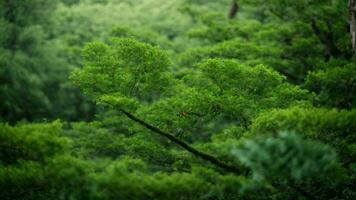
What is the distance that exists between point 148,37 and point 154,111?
4.80 meters

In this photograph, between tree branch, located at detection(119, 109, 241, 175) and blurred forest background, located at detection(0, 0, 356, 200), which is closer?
blurred forest background, located at detection(0, 0, 356, 200)

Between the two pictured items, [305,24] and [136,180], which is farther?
[305,24]

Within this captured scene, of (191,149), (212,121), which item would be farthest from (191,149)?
(212,121)

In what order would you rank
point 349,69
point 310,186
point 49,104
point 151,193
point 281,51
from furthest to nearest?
point 49,104
point 281,51
point 349,69
point 310,186
point 151,193

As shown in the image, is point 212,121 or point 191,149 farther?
point 212,121

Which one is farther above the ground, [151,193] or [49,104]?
[151,193]

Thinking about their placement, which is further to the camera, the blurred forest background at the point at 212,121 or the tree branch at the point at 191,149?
the tree branch at the point at 191,149

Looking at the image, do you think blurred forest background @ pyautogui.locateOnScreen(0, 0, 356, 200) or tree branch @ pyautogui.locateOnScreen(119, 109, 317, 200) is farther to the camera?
tree branch @ pyautogui.locateOnScreen(119, 109, 317, 200)

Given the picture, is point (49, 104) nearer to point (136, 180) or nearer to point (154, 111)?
point (154, 111)

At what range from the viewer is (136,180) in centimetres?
360

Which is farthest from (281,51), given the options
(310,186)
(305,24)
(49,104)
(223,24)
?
(49,104)

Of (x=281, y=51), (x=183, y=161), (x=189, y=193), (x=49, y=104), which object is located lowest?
(x=49, y=104)

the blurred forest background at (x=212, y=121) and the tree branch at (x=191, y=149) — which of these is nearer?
the blurred forest background at (x=212, y=121)

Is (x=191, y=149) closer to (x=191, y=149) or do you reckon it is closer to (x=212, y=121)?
(x=191, y=149)
